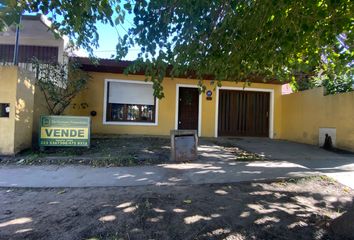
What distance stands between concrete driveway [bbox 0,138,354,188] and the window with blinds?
5.71m

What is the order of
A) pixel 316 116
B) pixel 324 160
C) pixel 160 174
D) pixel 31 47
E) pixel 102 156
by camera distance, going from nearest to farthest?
pixel 160 174, pixel 102 156, pixel 324 160, pixel 316 116, pixel 31 47

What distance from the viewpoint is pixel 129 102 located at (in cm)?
1280

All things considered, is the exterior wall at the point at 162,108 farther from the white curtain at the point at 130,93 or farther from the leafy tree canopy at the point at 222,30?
the leafy tree canopy at the point at 222,30

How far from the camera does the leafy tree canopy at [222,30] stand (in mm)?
3572

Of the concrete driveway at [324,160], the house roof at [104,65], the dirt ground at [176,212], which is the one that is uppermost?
→ the house roof at [104,65]

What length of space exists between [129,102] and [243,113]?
224 inches

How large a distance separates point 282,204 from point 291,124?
31.4 feet

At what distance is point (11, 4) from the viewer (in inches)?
105

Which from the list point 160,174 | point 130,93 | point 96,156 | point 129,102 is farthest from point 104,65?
point 160,174

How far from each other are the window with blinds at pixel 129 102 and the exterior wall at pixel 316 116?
259 inches

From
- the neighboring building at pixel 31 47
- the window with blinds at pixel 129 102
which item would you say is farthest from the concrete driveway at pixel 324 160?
the neighboring building at pixel 31 47

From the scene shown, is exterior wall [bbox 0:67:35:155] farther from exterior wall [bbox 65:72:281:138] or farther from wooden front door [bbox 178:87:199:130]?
wooden front door [bbox 178:87:199:130]

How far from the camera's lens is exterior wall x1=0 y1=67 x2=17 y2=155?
7.25 meters

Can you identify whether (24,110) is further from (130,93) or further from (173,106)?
(173,106)
